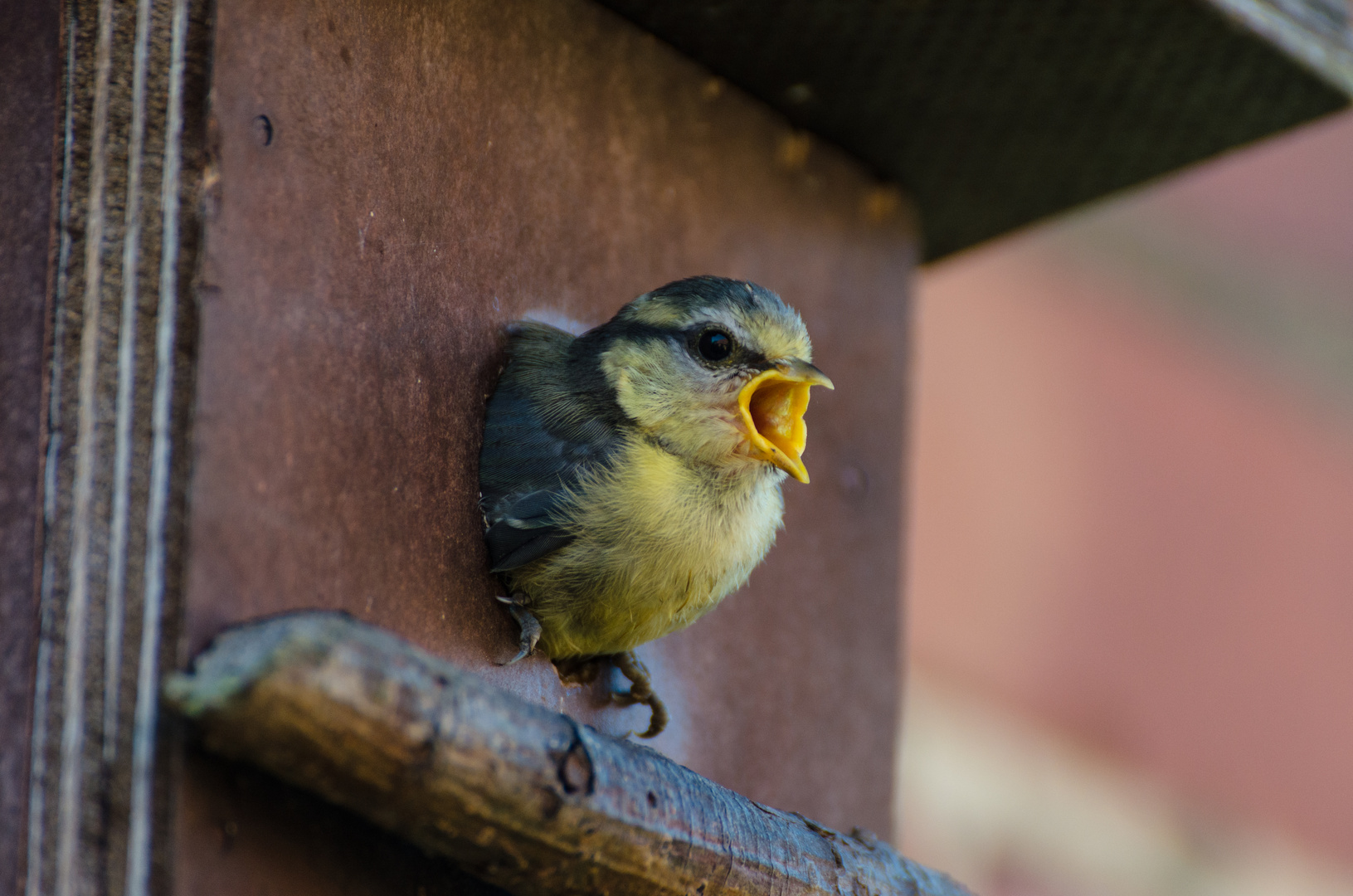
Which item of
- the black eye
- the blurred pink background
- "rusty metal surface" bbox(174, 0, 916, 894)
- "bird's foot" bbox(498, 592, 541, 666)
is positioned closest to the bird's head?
the black eye

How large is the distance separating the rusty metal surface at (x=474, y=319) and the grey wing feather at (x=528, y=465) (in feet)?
0.08

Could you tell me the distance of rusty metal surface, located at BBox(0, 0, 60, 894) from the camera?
135 centimetres

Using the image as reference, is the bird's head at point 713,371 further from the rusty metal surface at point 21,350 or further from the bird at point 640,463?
the rusty metal surface at point 21,350

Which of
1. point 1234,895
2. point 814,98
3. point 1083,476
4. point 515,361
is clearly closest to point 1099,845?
point 1234,895

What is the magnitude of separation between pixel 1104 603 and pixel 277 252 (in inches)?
109

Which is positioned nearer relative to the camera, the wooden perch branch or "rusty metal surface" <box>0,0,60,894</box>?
the wooden perch branch

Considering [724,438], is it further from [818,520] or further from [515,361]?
[818,520]

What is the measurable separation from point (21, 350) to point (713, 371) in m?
0.78

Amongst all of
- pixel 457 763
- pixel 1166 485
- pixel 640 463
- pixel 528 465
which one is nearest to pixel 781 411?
pixel 640 463

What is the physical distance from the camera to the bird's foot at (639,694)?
6.21ft

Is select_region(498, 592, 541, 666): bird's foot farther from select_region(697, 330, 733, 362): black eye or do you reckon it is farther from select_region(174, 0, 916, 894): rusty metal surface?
select_region(697, 330, 733, 362): black eye

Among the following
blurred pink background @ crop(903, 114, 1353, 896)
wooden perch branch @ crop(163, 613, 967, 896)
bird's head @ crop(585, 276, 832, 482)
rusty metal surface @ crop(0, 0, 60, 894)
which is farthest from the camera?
blurred pink background @ crop(903, 114, 1353, 896)

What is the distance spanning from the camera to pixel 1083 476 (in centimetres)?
384

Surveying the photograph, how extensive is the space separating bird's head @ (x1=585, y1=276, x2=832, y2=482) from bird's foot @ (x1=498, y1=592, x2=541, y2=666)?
0.26 m
